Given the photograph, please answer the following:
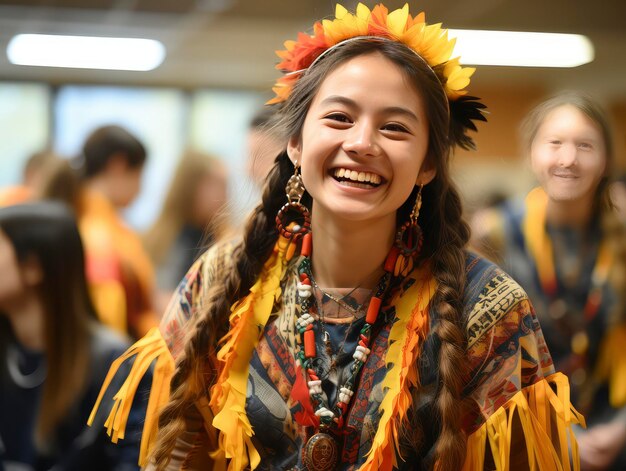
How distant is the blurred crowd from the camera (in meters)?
1.50

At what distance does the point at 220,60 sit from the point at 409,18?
2.39 meters

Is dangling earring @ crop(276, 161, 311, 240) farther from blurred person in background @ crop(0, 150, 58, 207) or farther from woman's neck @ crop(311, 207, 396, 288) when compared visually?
blurred person in background @ crop(0, 150, 58, 207)

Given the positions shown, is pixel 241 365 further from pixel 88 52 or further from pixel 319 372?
pixel 88 52

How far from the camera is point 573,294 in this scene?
1.84 m

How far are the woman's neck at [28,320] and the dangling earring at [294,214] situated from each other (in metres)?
0.69

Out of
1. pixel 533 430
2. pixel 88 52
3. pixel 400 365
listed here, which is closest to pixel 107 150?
pixel 88 52

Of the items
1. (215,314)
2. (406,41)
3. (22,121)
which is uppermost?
(406,41)

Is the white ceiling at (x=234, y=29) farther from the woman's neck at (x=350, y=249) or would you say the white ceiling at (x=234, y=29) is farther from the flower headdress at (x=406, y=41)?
the woman's neck at (x=350, y=249)

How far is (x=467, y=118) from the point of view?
1.46m

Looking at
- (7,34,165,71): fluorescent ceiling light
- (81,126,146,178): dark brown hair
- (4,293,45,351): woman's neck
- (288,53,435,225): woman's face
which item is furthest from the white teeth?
(7,34,165,71): fluorescent ceiling light

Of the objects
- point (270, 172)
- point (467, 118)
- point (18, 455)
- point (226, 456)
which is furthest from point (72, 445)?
point (467, 118)

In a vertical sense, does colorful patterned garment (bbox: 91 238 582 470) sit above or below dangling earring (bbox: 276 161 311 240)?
below

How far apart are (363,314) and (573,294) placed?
0.60 meters

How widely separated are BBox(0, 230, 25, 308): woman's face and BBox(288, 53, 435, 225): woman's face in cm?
84
